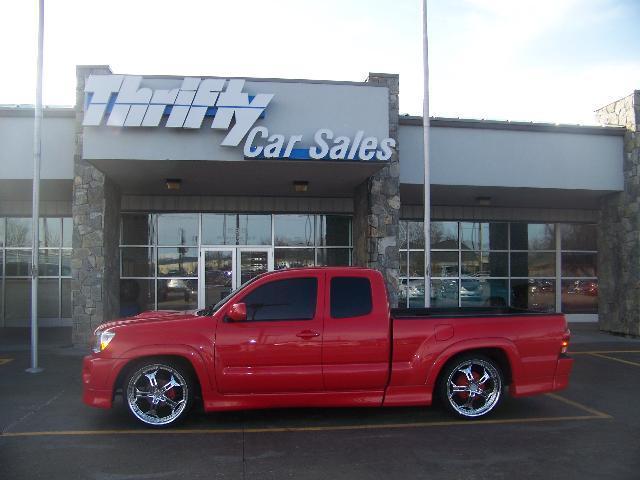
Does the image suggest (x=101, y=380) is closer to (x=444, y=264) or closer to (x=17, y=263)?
(x=17, y=263)

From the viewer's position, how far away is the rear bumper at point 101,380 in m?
6.41

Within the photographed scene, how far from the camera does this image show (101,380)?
6426mm

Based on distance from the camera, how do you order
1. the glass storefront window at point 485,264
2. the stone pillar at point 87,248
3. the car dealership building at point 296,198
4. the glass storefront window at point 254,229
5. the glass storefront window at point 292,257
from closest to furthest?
the car dealership building at point 296,198
the stone pillar at point 87,248
the glass storefront window at point 254,229
the glass storefront window at point 292,257
the glass storefront window at point 485,264

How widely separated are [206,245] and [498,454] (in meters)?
11.6

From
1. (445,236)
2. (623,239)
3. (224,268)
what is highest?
(445,236)

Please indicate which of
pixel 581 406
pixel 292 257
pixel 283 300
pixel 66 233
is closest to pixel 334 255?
pixel 292 257

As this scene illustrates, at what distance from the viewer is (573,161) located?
14.5m

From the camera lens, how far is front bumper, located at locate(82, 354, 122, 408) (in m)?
6.41

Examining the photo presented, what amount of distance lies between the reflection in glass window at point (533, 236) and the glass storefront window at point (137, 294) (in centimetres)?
1084

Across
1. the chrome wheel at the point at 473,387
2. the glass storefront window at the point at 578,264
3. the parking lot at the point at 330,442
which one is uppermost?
the glass storefront window at the point at 578,264

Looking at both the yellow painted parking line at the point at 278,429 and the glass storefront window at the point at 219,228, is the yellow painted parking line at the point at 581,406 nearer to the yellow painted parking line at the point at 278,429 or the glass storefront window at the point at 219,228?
the yellow painted parking line at the point at 278,429

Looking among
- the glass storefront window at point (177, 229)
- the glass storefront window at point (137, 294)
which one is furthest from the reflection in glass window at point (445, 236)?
the glass storefront window at point (137, 294)

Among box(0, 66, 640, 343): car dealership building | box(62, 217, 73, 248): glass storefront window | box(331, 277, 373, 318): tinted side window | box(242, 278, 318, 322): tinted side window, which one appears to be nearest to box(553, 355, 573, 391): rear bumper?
box(331, 277, 373, 318): tinted side window

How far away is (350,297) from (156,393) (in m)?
2.41
